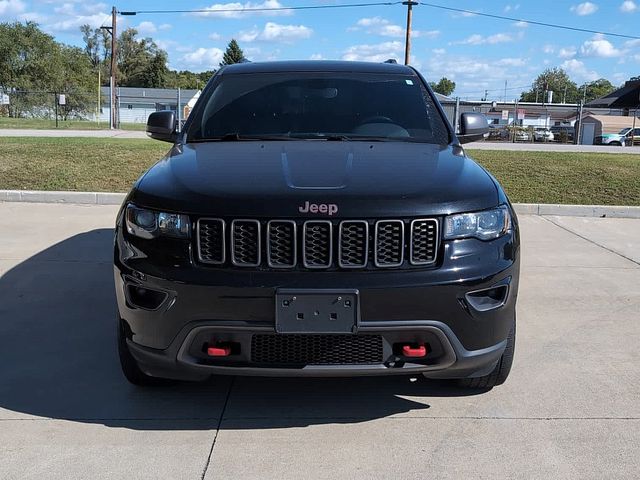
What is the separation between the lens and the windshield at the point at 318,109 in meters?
4.11

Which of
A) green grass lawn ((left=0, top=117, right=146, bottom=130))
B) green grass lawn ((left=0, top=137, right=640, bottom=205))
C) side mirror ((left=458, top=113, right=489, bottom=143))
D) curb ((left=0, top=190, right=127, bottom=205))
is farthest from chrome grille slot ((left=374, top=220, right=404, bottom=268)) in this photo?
green grass lawn ((left=0, top=117, right=146, bottom=130))

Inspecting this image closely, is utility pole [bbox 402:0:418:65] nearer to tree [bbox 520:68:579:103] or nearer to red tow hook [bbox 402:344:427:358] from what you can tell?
red tow hook [bbox 402:344:427:358]

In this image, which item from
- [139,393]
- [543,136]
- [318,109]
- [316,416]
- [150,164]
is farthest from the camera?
[543,136]

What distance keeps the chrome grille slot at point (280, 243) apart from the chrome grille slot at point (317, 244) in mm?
54

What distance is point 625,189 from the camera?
1084cm

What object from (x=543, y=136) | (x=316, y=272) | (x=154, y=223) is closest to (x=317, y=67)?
→ (x=154, y=223)

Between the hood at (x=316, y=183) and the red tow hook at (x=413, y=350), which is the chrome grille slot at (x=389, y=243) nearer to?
the hood at (x=316, y=183)

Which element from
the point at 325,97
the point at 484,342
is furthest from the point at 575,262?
the point at 484,342

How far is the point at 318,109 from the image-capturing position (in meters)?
4.30

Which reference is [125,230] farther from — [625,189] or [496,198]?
[625,189]

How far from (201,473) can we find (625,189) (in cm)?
994

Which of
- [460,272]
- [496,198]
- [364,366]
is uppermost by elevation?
[496,198]

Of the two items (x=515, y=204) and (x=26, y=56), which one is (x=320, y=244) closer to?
(x=515, y=204)

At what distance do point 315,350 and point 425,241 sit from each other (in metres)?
0.67
